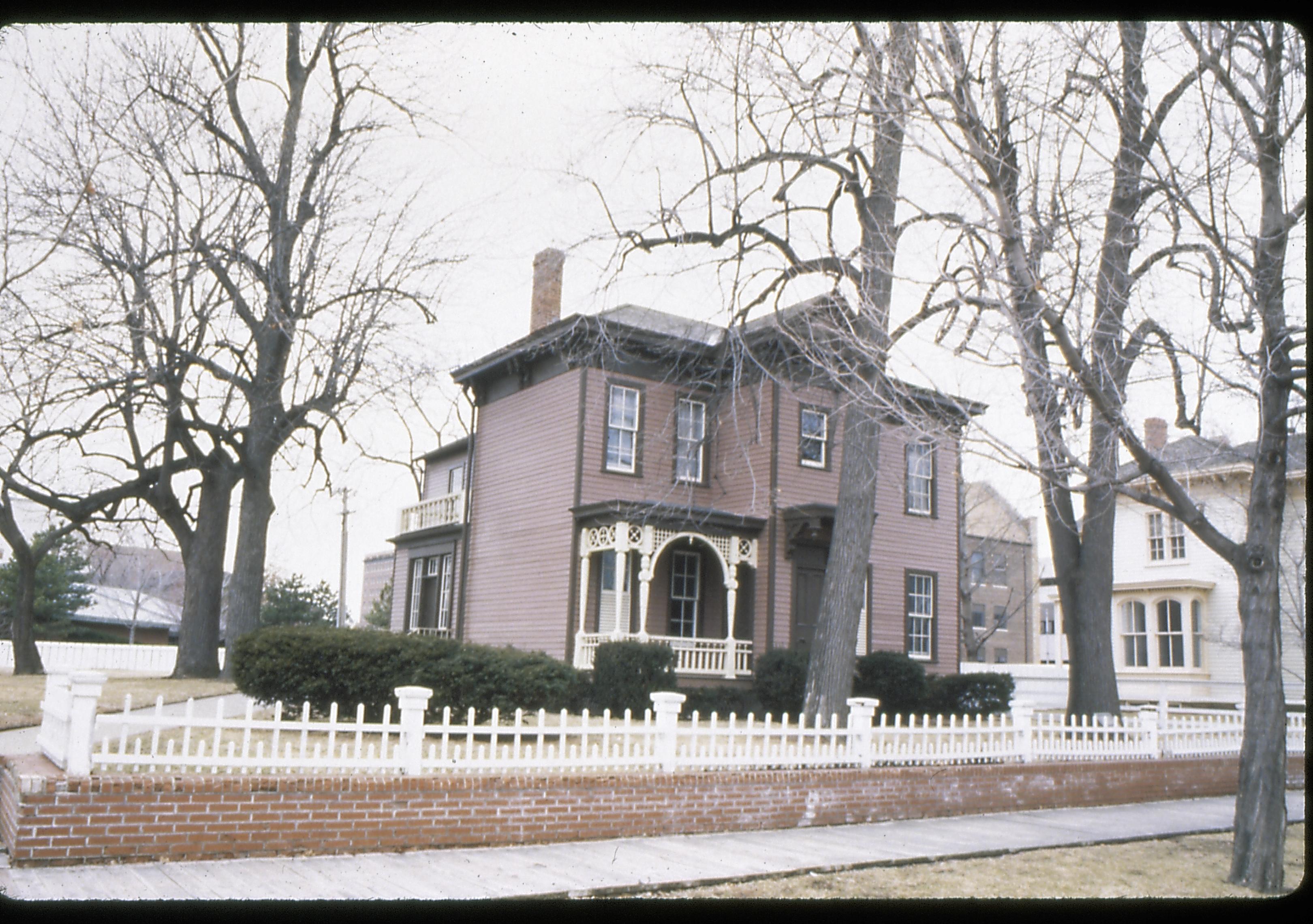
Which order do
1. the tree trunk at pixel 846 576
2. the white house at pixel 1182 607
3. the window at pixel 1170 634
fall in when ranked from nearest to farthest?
the tree trunk at pixel 846 576
the white house at pixel 1182 607
the window at pixel 1170 634

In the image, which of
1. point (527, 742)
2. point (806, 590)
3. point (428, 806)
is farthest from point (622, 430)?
point (428, 806)

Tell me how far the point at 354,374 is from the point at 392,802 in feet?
46.7

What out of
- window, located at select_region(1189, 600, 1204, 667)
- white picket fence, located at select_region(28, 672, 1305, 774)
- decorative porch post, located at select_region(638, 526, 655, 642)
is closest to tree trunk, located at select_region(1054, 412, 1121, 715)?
white picket fence, located at select_region(28, 672, 1305, 774)

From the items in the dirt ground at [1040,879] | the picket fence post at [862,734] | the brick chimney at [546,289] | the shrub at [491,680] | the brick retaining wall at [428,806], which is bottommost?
the dirt ground at [1040,879]

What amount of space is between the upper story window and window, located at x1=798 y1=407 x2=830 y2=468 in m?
15.6

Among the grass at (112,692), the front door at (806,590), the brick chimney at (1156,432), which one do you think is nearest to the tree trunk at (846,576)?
the front door at (806,590)

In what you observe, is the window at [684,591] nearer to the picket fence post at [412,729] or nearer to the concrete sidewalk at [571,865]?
the concrete sidewalk at [571,865]

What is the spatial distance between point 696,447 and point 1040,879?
13669mm

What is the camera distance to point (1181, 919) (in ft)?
24.0

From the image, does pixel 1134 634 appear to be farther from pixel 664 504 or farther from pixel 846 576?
pixel 846 576

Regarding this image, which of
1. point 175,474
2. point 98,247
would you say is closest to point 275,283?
point 98,247

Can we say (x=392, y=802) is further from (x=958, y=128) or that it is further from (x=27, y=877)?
(x=958, y=128)

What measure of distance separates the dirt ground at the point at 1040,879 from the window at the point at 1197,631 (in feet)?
79.5

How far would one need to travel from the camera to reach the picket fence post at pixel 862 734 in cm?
1068
